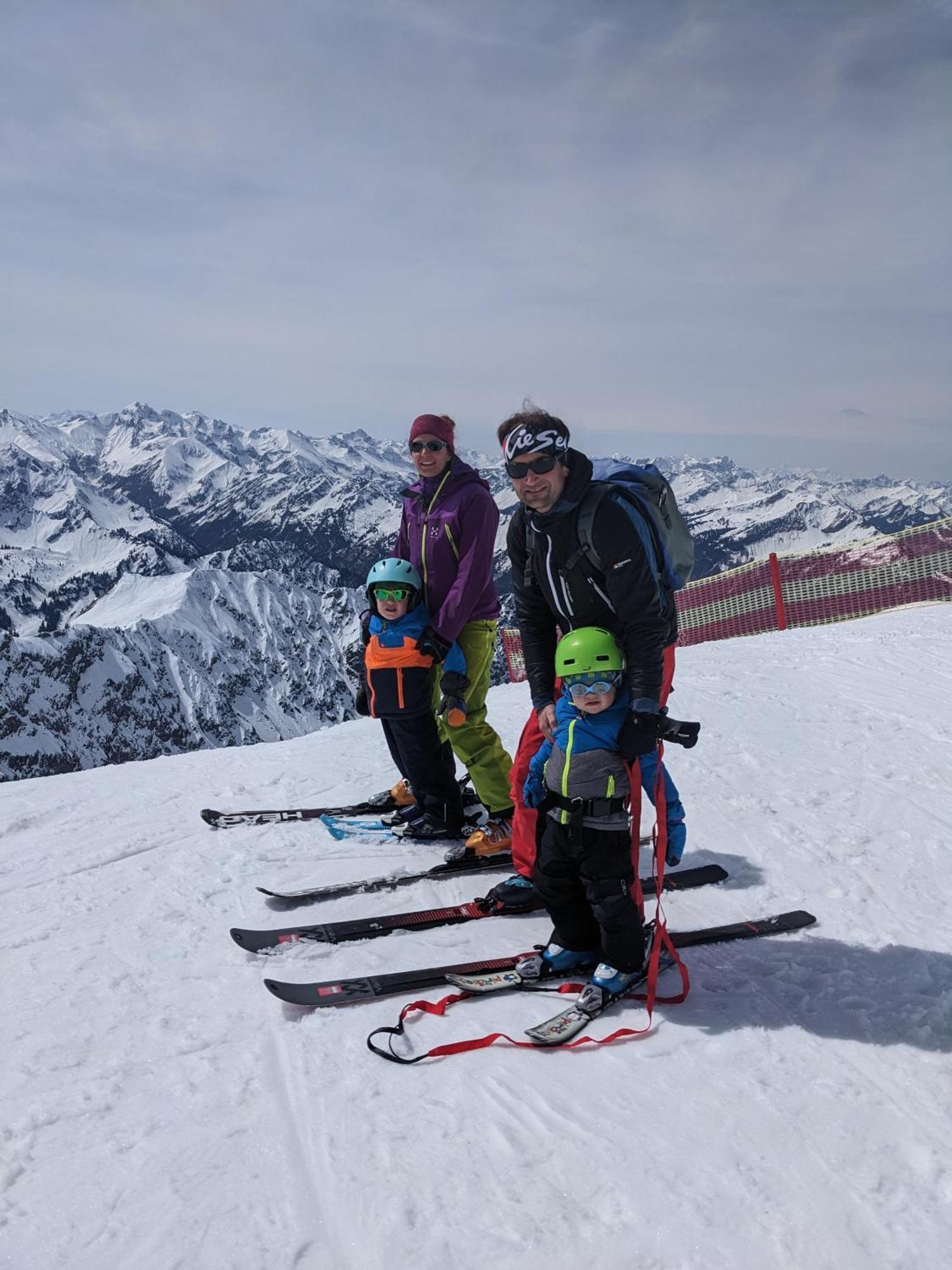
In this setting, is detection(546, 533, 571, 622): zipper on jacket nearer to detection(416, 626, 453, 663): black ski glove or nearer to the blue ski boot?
detection(416, 626, 453, 663): black ski glove

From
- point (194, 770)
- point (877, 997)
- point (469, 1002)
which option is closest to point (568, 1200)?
point (469, 1002)

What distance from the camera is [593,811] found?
339 cm

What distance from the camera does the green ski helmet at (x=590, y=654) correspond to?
346 centimetres

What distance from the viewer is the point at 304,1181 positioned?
7.94ft

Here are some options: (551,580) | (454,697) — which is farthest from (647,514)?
(454,697)

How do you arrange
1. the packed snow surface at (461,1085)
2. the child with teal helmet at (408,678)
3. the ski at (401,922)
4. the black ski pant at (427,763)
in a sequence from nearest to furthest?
the packed snow surface at (461,1085)
the ski at (401,922)
the child with teal helmet at (408,678)
the black ski pant at (427,763)

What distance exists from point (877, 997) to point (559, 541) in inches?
93.9

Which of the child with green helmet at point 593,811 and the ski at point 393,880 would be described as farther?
the ski at point 393,880

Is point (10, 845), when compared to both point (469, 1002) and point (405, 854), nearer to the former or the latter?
point (405, 854)

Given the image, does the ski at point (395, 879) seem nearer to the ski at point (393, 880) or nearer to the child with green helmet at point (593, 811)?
the ski at point (393, 880)

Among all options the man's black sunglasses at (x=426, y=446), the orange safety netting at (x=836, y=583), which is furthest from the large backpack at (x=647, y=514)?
the orange safety netting at (x=836, y=583)

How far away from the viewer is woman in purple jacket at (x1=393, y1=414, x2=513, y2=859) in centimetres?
495

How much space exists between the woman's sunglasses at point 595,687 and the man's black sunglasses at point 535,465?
94 cm

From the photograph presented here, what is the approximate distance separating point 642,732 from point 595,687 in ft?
0.92
